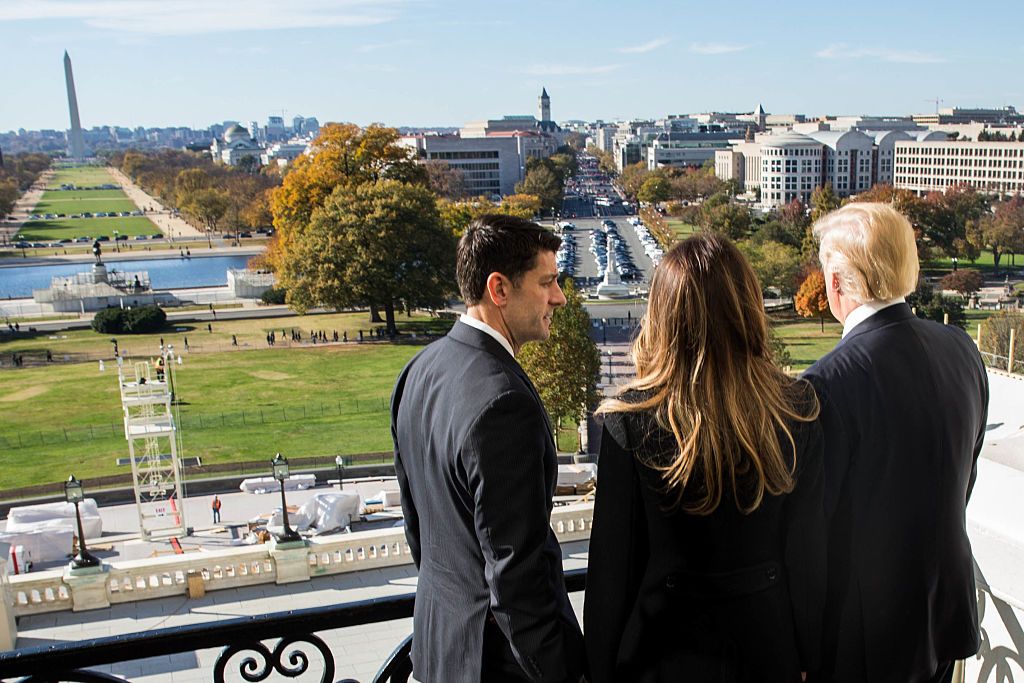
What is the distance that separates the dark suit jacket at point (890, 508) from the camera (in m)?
2.17

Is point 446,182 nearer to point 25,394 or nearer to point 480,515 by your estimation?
point 25,394

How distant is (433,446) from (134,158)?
549 ft

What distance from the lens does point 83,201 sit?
4747 inches

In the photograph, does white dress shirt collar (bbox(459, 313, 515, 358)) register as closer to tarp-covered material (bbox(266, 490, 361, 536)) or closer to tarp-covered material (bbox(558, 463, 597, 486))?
tarp-covered material (bbox(266, 490, 361, 536))

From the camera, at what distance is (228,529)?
55.8 feet

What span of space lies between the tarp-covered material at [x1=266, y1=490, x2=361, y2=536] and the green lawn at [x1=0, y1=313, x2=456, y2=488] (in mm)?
6482

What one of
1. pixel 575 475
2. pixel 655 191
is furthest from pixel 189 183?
pixel 575 475

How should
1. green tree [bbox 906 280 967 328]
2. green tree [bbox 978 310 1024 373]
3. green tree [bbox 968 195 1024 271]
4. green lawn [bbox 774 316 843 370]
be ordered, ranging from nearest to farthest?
green tree [bbox 978 310 1024 373]
green lawn [bbox 774 316 843 370]
green tree [bbox 906 280 967 328]
green tree [bbox 968 195 1024 271]

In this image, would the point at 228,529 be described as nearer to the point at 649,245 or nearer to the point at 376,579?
the point at 376,579

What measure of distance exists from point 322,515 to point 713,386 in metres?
15.1

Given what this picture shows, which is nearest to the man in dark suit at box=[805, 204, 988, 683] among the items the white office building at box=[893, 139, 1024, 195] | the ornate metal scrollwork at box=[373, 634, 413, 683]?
the ornate metal scrollwork at box=[373, 634, 413, 683]

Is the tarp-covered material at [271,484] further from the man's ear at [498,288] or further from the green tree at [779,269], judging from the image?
the green tree at [779,269]

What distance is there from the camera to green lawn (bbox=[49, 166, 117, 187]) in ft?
505

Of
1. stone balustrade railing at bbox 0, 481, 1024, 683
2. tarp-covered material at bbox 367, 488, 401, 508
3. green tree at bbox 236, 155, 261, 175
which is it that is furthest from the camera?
green tree at bbox 236, 155, 261, 175
